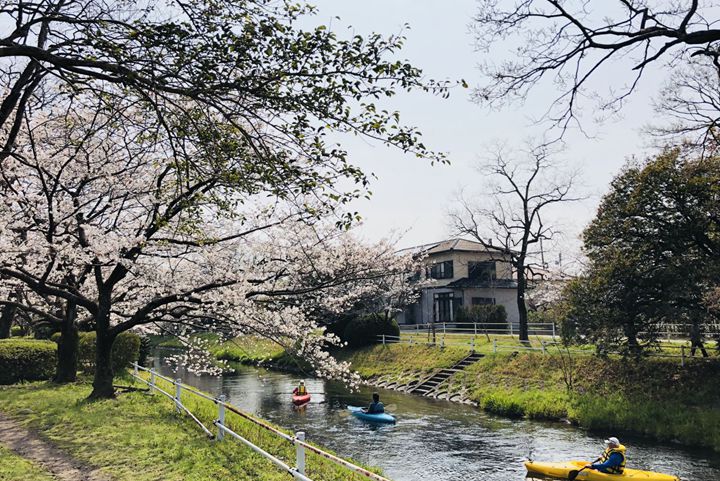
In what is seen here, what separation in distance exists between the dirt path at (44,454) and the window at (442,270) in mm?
37286

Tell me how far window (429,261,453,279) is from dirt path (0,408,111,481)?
3729 centimetres

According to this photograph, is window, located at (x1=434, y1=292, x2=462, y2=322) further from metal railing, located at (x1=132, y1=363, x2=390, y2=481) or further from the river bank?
metal railing, located at (x1=132, y1=363, x2=390, y2=481)

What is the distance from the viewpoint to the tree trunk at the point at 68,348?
15883 millimetres

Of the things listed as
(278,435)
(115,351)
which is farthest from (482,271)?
(278,435)

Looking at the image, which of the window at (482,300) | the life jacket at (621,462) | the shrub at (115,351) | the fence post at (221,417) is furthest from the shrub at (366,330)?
the fence post at (221,417)

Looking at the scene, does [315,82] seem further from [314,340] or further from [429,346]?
[429,346]

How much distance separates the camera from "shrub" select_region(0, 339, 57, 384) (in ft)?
56.1

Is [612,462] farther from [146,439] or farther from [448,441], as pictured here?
[146,439]

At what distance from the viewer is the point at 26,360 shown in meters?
17.5

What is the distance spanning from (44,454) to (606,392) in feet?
54.7

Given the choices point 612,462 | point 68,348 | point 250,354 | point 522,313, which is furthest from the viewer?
point 250,354

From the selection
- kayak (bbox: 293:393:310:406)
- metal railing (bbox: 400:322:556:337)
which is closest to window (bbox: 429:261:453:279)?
metal railing (bbox: 400:322:556:337)

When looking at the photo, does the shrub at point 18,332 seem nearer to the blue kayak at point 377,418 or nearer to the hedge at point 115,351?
the hedge at point 115,351

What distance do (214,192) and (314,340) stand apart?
4.97 metres
